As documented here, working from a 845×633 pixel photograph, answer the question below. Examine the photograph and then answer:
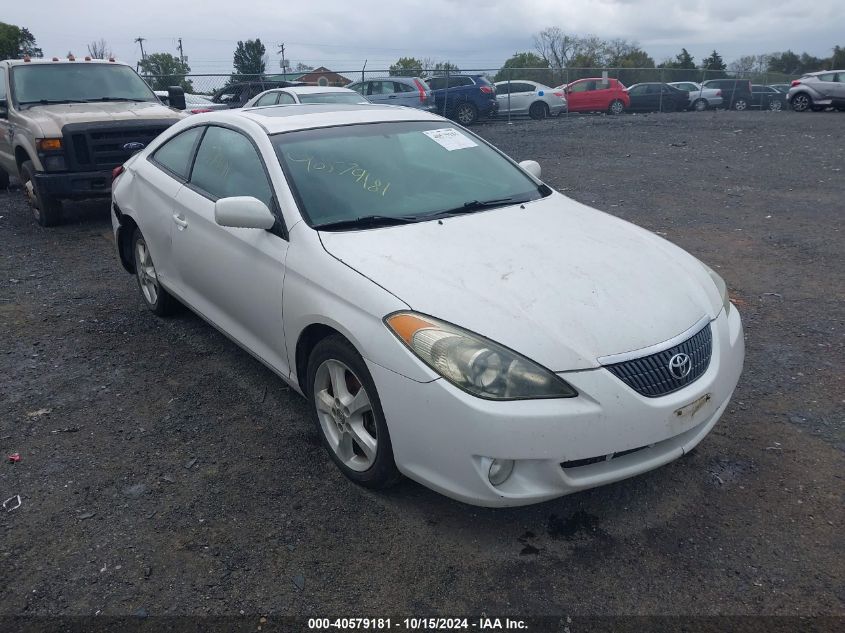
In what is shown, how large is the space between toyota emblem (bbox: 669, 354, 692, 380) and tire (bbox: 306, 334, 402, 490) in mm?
1173

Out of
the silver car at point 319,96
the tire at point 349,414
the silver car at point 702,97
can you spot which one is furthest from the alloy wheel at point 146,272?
the silver car at point 702,97

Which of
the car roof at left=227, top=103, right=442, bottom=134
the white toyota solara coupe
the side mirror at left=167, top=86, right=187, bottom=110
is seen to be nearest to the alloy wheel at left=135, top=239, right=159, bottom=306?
the white toyota solara coupe

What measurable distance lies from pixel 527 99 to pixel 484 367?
74.7ft

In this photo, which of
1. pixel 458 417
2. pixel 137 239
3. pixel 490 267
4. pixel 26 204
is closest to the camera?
pixel 458 417

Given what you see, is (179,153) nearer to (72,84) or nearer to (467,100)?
(72,84)

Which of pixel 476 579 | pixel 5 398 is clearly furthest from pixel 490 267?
pixel 5 398

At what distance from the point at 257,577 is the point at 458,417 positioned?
3.32 feet

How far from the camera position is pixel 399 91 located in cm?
2103

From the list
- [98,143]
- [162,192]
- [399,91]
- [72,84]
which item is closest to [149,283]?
[162,192]

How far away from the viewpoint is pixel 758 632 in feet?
8.11

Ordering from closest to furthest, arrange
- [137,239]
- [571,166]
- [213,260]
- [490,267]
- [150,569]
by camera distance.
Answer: [150,569]
[490,267]
[213,260]
[137,239]
[571,166]

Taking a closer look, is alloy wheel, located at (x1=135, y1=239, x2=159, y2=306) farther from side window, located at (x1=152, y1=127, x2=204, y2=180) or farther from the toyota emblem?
the toyota emblem

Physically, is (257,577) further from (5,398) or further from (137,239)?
(137,239)

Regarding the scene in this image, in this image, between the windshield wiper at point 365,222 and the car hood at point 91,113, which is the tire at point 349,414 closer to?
the windshield wiper at point 365,222
